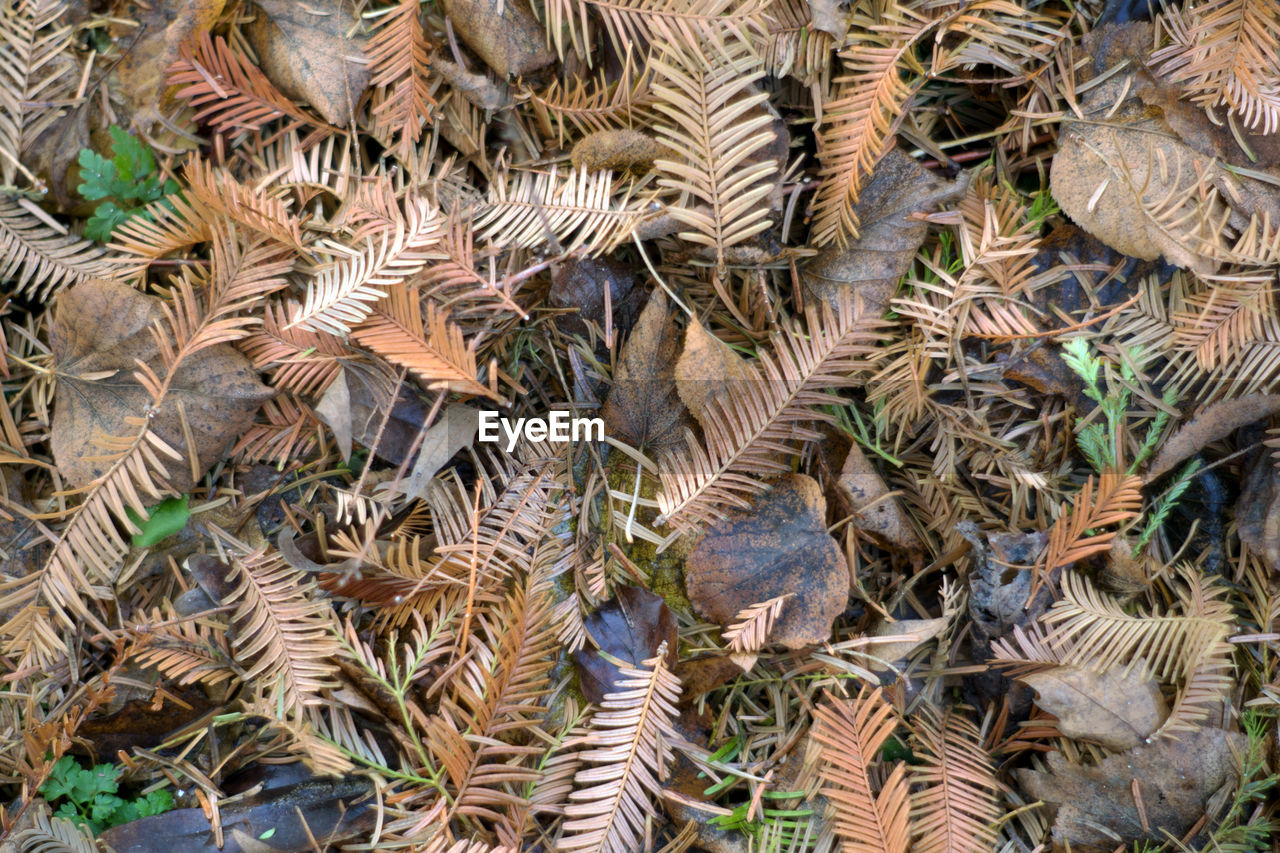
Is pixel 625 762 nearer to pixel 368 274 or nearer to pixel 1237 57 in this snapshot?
pixel 368 274

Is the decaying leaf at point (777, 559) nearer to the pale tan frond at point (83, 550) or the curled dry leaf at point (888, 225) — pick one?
the curled dry leaf at point (888, 225)

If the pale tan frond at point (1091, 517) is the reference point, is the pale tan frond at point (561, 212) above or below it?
above

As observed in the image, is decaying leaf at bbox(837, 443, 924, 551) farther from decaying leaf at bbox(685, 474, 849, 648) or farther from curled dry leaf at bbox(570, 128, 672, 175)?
curled dry leaf at bbox(570, 128, 672, 175)

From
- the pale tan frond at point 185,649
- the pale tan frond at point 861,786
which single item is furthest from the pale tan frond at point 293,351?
the pale tan frond at point 861,786

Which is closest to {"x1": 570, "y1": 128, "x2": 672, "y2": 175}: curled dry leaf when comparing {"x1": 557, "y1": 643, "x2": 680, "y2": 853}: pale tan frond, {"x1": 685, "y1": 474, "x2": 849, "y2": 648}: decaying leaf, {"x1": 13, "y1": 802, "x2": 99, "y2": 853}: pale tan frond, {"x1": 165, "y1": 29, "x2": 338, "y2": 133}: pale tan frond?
{"x1": 165, "y1": 29, "x2": 338, "y2": 133}: pale tan frond

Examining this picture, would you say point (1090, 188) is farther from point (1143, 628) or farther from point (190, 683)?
point (190, 683)

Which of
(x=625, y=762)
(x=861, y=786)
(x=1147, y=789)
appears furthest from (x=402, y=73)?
(x=1147, y=789)

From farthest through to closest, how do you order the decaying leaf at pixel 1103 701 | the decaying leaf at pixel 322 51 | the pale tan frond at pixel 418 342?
the decaying leaf at pixel 322 51 < the decaying leaf at pixel 1103 701 < the pale tan frond at pixel 418 342
